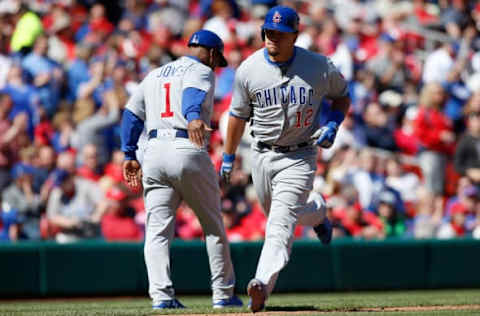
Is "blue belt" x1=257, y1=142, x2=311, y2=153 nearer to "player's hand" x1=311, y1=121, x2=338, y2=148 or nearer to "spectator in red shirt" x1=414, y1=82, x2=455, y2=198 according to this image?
"player's hand" x1=311, y1=121, x2=338, y2=148

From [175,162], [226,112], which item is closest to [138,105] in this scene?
[175,162]

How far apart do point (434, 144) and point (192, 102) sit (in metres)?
7.43

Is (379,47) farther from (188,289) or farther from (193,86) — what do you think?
(193,86)

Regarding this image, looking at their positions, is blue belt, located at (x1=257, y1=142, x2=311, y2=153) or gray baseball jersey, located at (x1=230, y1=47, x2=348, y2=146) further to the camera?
blue belt, located at (x1=257, y1=142, x2=311, y2=153)

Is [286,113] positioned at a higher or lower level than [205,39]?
lower

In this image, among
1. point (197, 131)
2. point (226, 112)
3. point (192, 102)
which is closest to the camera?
point (197, 131)

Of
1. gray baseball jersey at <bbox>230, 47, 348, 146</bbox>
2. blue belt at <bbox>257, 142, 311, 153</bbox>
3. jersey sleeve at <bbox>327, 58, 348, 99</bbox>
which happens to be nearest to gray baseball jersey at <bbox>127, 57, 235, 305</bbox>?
gray baseball jersey at <bbox>230, 47, 348, 146</bbox>

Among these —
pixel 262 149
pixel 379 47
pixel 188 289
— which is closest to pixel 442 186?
pixel 379 47

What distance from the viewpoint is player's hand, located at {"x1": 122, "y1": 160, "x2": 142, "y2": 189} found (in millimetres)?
7941

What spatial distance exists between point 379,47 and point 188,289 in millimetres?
6458

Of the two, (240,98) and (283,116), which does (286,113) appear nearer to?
(283,116)

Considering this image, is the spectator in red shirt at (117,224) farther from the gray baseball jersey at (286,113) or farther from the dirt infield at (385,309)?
the dirt infield at (385,309)

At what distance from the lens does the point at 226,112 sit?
1345 centimetres

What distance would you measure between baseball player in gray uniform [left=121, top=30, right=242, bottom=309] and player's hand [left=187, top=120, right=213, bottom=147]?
0.13 meters
